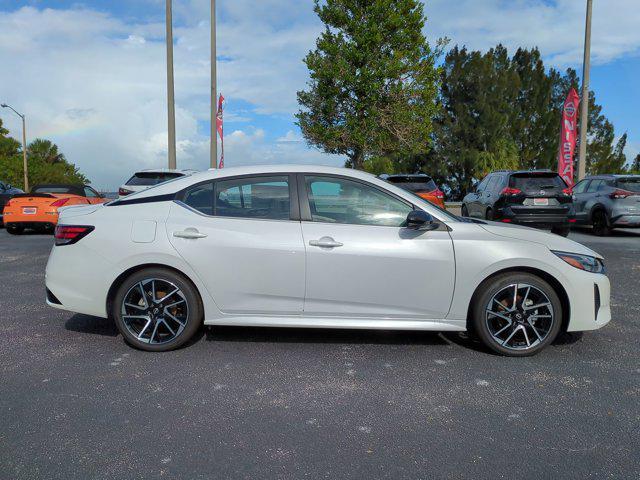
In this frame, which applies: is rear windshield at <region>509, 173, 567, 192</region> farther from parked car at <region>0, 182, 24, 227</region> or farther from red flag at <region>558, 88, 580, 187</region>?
parked car at <region>0, 182, 24, 227</region>

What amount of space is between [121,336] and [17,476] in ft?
7.57

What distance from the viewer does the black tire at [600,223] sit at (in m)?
13.1

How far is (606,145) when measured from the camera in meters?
48.8

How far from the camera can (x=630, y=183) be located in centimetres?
1284

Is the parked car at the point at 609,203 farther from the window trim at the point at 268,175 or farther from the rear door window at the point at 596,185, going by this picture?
the window trim at the point at 268,175

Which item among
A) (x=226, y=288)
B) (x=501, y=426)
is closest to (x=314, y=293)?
(x=226, y=288)

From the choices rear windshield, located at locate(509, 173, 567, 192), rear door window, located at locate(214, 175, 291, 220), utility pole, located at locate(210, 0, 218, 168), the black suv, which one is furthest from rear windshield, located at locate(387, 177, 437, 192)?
rear door window, located at locate(214, 175, 291, 220)

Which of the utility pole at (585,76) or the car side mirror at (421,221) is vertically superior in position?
the utility pole at (585,76)

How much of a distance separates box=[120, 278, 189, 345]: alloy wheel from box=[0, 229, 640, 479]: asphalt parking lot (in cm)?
19

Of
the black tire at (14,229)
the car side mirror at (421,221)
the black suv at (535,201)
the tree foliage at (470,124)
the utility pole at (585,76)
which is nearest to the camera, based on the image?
the car side mirror at (421,221)

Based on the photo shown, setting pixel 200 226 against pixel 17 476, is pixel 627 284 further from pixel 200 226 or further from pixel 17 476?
pixel 17 476

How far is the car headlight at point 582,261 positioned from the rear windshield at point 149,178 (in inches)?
390

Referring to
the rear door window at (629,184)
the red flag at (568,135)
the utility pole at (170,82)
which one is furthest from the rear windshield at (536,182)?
the utility pole at (170,82)

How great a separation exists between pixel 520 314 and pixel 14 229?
552 inches
